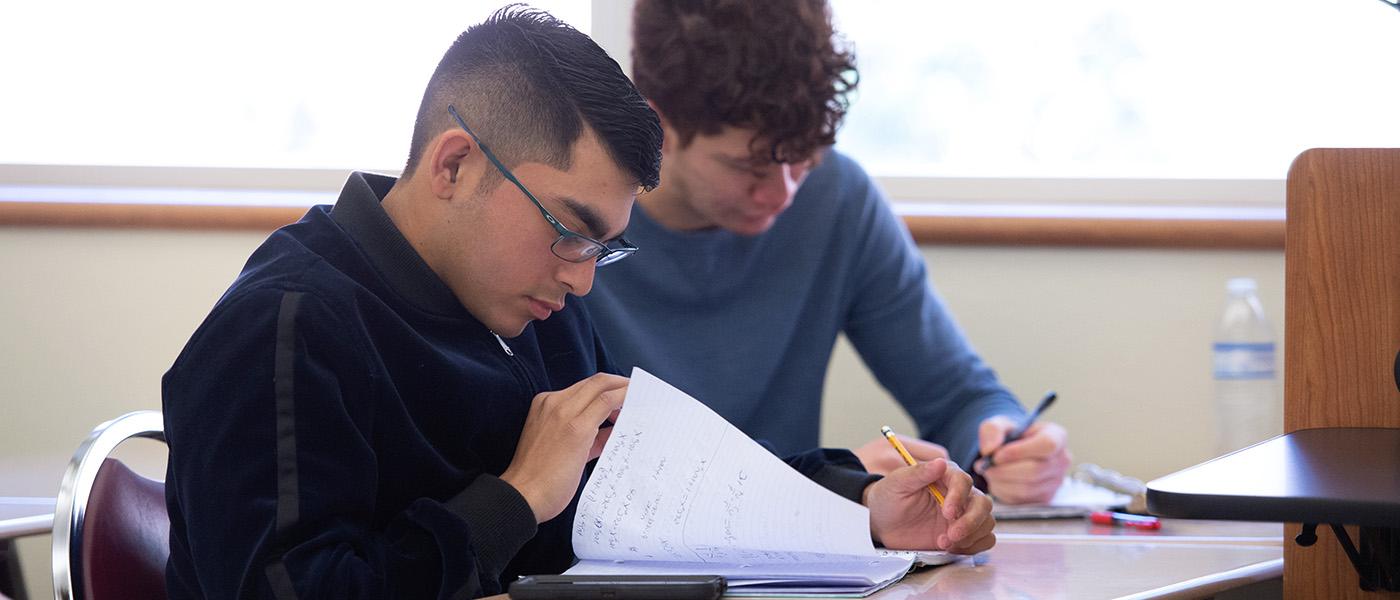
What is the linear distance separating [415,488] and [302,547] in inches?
7.2

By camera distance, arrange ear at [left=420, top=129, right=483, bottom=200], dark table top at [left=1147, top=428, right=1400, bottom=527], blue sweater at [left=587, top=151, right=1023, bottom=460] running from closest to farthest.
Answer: dark table top at [left=1147, top=428, right=1400, bottom=527]
ear at [left=420, top=129, right=483, bottom=200]
blue sweater at [left=587, top=151, right=1023, bottom=460]

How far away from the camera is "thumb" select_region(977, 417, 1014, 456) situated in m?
1.62

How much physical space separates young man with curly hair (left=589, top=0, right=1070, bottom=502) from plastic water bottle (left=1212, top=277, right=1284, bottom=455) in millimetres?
461

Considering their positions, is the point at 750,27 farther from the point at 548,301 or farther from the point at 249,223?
the point at 249,223

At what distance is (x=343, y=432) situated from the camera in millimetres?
897

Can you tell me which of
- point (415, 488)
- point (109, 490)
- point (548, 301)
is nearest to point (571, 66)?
point (548, 301)

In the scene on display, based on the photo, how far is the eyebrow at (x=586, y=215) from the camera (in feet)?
3.51

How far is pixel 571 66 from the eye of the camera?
111 centimetres

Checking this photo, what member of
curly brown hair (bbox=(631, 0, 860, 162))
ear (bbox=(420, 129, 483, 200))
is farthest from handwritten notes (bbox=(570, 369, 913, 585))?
curly brown hair (bbox=(631, 0, 860, 162))

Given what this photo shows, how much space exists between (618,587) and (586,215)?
35 centimetres

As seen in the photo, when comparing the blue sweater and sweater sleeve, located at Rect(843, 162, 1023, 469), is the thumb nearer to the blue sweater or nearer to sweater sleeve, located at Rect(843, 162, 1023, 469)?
the blue sweater

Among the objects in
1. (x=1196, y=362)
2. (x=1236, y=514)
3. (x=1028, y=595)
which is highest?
(x=1236, y=514)

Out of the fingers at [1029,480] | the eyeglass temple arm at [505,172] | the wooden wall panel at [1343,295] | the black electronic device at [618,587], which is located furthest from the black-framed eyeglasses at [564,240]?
the fingers at [1029,480]

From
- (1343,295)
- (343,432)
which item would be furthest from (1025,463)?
(343,432)
